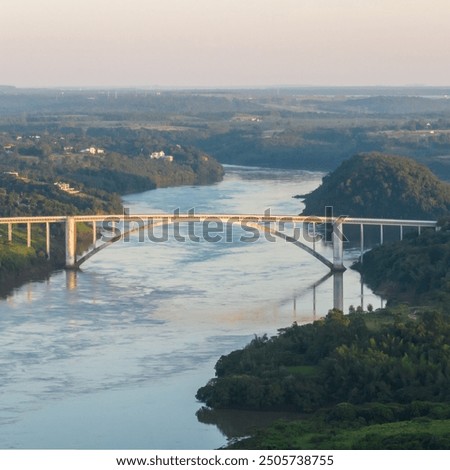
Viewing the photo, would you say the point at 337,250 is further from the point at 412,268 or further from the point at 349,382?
the point at 349,382

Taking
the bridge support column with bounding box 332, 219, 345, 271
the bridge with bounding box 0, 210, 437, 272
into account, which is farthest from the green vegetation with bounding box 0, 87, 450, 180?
the bridge support column with bounding box 332, 219, 345, 271

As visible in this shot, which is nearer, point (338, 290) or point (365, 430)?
point (365, 430)

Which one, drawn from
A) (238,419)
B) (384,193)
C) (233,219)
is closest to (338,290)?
(233,219)

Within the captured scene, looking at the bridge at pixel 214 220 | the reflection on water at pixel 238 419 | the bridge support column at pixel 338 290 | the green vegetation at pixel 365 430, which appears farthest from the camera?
the bridge at pixel 214 220

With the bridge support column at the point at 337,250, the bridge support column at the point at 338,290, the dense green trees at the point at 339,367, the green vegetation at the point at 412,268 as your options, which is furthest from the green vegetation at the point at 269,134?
the dense green trees at the point at 339,367

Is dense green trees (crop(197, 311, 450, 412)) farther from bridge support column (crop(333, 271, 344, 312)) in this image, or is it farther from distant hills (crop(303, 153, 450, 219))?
distant hills (crop(303, 153, 450, 219))

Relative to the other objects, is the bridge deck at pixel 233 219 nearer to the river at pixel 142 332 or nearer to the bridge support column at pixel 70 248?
the bridge support column at pixel 70 248
